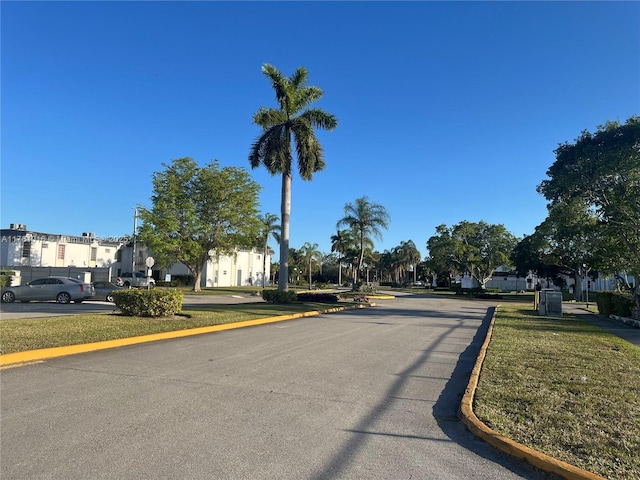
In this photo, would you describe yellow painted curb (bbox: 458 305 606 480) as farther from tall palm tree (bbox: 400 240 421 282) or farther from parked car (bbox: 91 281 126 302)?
tall palm tree (bbox: 400 240 421 282)

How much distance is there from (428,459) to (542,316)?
20.0 meters

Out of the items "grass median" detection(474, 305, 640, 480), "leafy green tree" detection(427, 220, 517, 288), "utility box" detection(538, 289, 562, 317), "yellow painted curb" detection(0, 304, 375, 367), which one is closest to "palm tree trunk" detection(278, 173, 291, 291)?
"yellow painted curb" detection(0, 304, 375, 367)

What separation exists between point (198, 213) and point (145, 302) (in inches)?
1164

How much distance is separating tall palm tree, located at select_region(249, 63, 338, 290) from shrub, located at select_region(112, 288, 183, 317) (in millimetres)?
10454

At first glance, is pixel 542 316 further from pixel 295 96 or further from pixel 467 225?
pixel 467 225

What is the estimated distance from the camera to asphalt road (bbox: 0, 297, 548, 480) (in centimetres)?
399

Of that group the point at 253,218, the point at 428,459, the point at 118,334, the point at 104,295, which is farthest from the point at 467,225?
the point at 428,459

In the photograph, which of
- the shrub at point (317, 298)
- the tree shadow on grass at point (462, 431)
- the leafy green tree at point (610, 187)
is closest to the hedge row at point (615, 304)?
the leafy green tree at point (610, 187)

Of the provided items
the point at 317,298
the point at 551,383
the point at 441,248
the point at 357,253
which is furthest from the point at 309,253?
the point at 551,383

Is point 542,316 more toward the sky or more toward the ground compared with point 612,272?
more toward the ground

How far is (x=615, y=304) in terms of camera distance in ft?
74.7

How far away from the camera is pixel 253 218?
43125 mm

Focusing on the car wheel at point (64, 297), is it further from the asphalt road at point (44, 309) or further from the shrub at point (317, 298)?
the shrub at point (317, 298)

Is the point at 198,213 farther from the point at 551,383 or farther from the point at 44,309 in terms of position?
the point at 551,383
